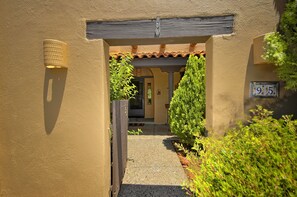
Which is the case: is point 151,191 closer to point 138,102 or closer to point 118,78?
point 118,78

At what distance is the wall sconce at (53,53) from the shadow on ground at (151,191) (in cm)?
253

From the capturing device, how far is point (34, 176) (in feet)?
10.0

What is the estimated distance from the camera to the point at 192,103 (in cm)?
640

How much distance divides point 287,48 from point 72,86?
260cm

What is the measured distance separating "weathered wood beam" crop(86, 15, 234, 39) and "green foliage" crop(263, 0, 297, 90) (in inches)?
22.7

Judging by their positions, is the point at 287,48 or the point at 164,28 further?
the point at 164,28

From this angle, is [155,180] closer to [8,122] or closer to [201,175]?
[201,175]

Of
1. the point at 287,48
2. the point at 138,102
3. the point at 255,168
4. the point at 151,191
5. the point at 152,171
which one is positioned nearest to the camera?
the point at 255,168

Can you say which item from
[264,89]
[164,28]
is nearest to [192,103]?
[264,89]

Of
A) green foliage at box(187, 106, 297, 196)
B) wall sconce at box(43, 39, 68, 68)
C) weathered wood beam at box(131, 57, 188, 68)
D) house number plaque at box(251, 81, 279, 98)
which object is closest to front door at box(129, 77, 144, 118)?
weathered wood beam at box(131, 57, 188, 68)

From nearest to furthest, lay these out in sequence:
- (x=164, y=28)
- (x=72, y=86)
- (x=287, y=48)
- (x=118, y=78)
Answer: (x=287, y=48) < (x=164, y=28) < (x=72, y=86) < (x=118, y=78)

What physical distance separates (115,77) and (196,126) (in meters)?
3.07

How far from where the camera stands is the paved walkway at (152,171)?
3988mm

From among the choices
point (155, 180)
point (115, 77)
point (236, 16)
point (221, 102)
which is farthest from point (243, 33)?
point (155, 180)
